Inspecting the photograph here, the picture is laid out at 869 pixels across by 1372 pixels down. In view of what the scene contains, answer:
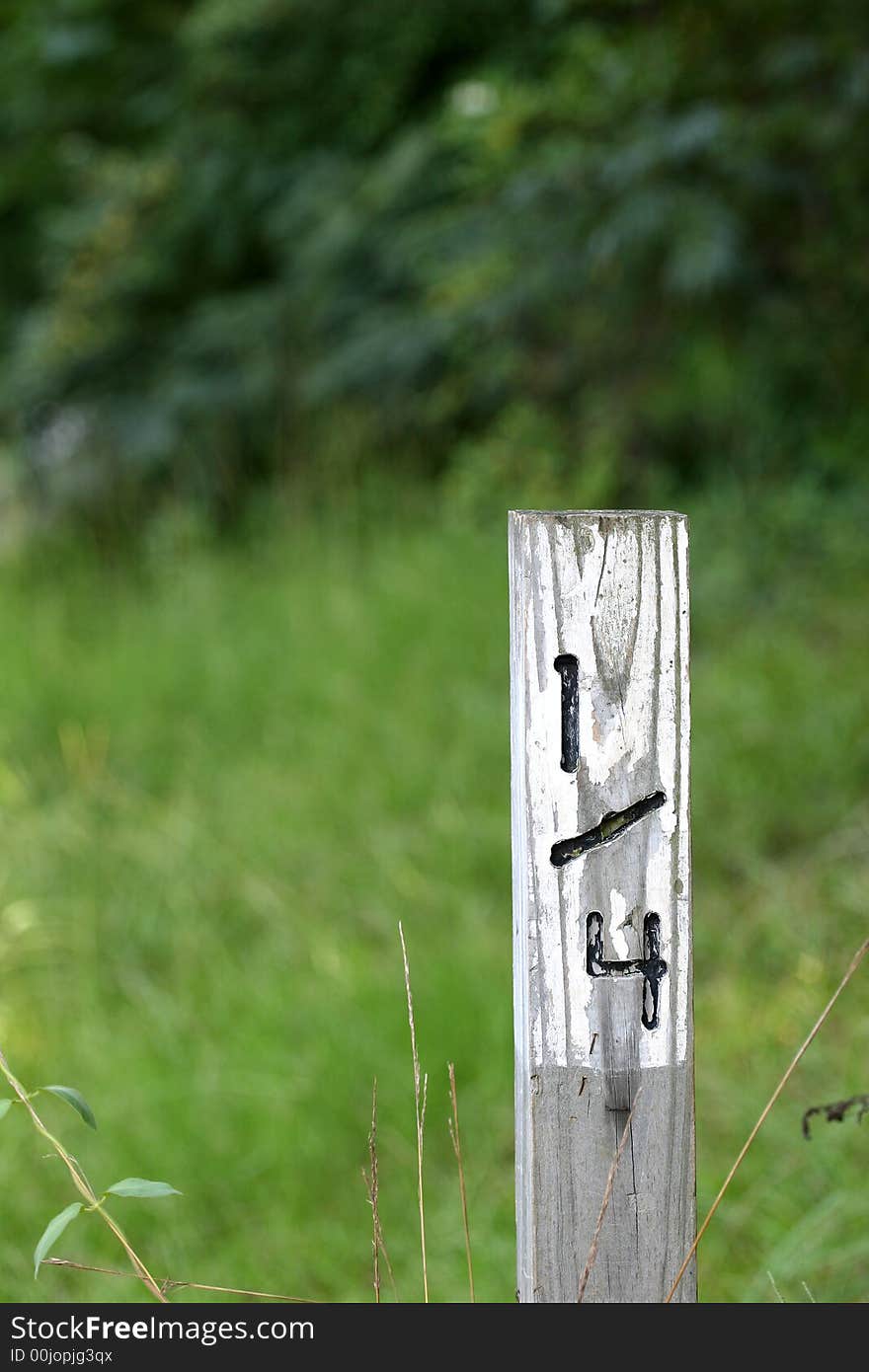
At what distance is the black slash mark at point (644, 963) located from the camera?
1081mm

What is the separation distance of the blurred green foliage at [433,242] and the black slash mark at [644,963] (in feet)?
9.31

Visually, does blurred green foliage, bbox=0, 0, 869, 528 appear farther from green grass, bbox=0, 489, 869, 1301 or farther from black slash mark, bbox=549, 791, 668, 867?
black slash mark, bbox=549, 791, 668, 867

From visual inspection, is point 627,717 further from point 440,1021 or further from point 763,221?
point 763,221

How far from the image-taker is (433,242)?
195 inches

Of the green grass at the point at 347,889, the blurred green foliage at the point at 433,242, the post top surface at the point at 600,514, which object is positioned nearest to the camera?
the post top surface at the point at 600,514

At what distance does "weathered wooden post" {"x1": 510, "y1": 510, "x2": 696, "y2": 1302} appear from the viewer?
107cm

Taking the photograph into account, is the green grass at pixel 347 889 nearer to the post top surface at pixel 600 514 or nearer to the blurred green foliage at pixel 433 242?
the blurred green foliage at pixel 433 242

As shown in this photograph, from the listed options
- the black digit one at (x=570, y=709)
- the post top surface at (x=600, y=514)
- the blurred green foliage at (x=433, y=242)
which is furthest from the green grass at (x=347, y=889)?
the post top surface at (x=600, y=514)

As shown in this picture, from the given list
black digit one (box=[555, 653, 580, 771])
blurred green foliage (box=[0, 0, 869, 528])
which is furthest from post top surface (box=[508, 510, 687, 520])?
blurred green foliage (box=[0, 0, 869, 528])

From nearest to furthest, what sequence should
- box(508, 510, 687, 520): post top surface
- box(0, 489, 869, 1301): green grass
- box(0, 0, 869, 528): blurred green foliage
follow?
box(508, 510, 687, 520): post top surface < box(0, 489, 869, 1301): green grass < box(0, 0, 869, 528): blurred green foliage

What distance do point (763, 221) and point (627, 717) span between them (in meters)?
3.70

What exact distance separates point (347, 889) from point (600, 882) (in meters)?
2.34

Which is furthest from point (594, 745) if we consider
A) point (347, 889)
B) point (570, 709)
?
point (347, 889)

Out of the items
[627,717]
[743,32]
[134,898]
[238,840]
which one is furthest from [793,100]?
[627,717]
